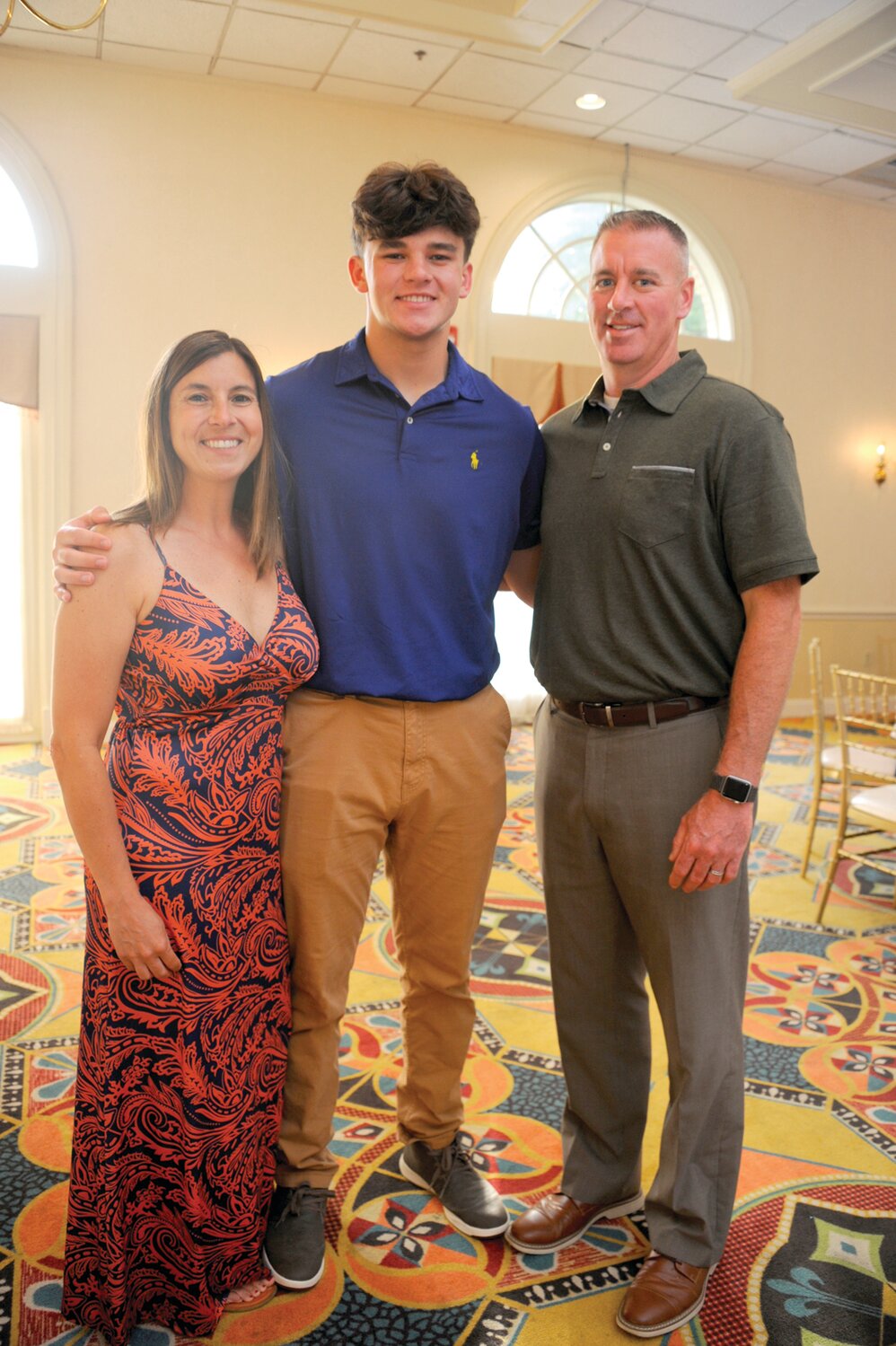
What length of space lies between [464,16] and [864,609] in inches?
238

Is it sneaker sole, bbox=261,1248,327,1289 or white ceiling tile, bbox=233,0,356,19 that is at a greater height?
white ceiling tile, bbox=233,0,356,19

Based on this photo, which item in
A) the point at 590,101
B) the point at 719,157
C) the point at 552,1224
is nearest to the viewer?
the point at 552,1224

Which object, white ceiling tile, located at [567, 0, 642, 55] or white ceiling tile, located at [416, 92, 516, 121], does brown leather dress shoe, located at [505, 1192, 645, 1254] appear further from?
white ceiling tile, located at [416, 92, 516, 121]

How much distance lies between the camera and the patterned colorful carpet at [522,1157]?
1.91 meters

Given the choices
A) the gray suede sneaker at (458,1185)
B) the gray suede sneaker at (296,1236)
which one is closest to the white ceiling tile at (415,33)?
the gray suede sneaker at (458,1185)

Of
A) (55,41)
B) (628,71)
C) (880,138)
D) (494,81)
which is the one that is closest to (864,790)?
(628,71)

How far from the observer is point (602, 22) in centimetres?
585

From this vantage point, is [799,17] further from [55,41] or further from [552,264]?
[55,41]

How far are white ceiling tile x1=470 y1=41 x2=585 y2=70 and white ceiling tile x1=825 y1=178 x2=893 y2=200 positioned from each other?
10.6 ft

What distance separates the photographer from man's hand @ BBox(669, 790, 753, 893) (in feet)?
5.97

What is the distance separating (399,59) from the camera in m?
6.34

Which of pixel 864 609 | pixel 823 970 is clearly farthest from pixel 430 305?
pixel 864 609

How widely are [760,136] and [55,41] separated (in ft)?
16.0

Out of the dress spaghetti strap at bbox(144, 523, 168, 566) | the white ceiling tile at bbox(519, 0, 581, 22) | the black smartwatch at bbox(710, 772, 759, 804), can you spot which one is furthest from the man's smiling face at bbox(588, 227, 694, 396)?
the white ceiling tile at bbox(519, 0, 581, 22)
